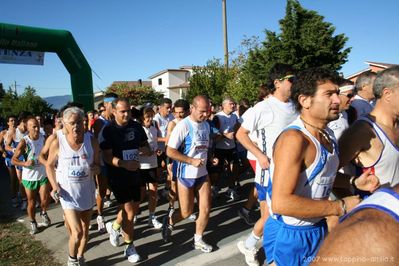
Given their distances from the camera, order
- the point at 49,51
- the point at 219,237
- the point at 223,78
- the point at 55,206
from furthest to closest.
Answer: the point at 223,78 → the point at 49,51 → the point at 55,206 → the point at 219,237

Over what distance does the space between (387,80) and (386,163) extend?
617mm

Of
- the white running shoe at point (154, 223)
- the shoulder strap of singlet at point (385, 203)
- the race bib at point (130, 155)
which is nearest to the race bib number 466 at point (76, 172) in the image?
the race bib at point (130, 155)

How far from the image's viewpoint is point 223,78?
1098 inches

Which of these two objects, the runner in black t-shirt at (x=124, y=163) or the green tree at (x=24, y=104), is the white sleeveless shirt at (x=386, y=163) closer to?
the runner in black t-shirt at (x=124, y=163)

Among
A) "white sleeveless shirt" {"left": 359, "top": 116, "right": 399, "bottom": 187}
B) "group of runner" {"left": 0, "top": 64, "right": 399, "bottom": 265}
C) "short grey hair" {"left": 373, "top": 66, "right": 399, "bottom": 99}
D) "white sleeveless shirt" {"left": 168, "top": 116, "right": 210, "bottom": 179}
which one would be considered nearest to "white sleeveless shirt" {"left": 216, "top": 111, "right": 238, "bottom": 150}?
"group of runner" {"left": 0, "top": 64, "right": 399, "bottom": 265}

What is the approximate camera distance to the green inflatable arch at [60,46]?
9945 millimetres

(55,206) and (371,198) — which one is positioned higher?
(371,198)

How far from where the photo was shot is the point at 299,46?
26.2 metres

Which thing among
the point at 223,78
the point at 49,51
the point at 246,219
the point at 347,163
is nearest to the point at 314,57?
the point at 223,78

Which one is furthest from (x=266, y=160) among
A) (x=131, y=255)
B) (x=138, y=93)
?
(x=138, y=93)

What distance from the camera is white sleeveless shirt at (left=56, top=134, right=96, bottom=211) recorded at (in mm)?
3568

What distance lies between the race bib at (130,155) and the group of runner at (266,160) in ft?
0.05

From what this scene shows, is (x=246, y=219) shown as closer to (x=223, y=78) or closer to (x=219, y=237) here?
(x=219, y=237)

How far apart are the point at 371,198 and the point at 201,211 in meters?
3.24
